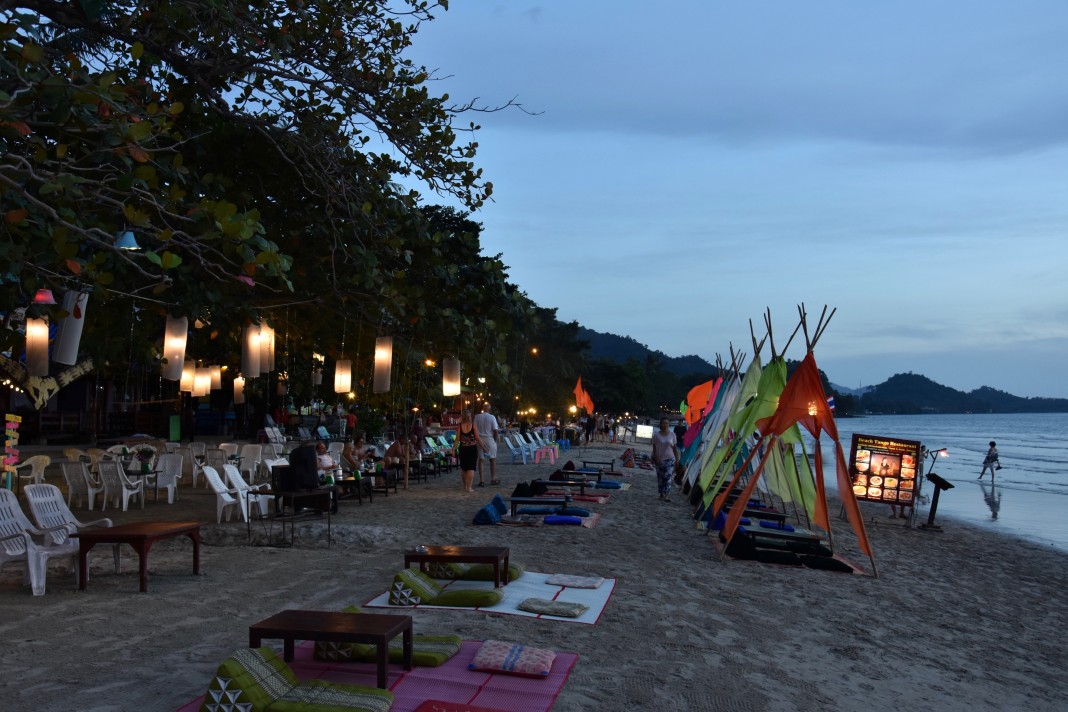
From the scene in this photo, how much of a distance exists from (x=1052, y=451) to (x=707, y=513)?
168 ft

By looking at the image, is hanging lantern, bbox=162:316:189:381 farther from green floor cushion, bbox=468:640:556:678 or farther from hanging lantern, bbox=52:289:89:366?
green floor cushion, bbox=468:640:556:678

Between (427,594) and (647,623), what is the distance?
1.76 meters

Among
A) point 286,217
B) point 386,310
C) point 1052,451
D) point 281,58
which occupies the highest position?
point 281,58

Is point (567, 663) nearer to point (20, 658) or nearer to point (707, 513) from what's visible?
point (20, 658)

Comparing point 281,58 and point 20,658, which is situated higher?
point 281,58

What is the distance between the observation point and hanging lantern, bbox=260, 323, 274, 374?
9.98 m

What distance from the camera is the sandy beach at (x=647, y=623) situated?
4.71 metres

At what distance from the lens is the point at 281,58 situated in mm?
7043

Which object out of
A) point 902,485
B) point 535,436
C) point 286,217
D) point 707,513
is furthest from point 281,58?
point 535,436

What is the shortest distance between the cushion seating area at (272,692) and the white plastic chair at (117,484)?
881 centimetres

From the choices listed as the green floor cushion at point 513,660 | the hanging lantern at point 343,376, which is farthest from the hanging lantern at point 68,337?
the hanging lantern at point 343,376

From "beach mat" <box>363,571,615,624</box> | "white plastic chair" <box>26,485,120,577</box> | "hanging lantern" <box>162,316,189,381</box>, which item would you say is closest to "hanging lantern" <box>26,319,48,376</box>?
"hanging lantern" <box>162,316,189,381</box>

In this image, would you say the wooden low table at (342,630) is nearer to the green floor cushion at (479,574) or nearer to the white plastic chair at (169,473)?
the green floor cushion at (479,574)

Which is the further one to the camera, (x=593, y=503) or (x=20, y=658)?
(x=593, y=503)
